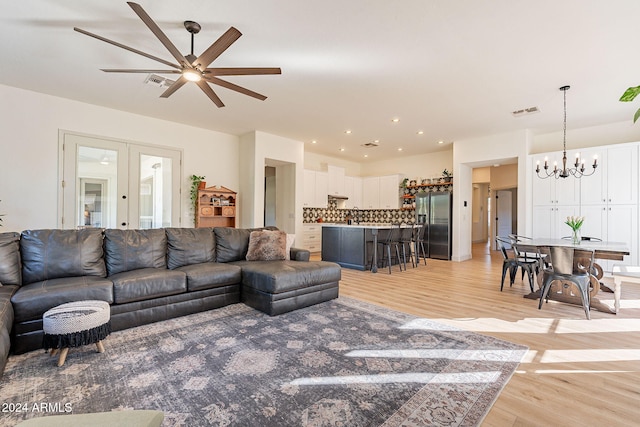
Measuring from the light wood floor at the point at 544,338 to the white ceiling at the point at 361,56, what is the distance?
9.69 feet

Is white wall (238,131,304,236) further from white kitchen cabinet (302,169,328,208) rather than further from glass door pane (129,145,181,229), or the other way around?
glass door pane (129,145,181,229)

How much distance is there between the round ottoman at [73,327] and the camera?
209 centimetres

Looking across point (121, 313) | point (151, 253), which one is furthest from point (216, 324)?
point (151, 253)

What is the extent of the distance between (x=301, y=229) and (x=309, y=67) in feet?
14.7

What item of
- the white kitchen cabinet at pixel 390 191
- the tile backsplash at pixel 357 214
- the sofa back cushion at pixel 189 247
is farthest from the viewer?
the white kitchen cabinet at pixel 390 191

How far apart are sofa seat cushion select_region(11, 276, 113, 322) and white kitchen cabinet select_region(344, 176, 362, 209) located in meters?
7.20

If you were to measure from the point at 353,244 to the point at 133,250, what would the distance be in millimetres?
3970

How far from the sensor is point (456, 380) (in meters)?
1.98

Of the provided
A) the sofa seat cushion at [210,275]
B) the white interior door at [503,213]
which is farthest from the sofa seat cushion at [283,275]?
the white interior door at [503,213]

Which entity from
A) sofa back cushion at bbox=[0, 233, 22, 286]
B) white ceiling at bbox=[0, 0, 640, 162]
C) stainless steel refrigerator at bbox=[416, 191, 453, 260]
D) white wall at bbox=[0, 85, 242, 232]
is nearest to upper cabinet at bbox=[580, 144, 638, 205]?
white ceiling at bbox=[0, 0, 640, 162]

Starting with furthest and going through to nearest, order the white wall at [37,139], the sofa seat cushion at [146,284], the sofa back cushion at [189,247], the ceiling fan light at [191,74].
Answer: the white wall at [37,139] < the sofa back cushion at [189,247] < the ceiling fan light at [191,74] < the sofa seat cushion at [146,284]

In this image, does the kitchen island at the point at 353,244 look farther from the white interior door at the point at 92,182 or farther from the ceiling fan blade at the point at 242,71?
the white interior door at the point at 92,182

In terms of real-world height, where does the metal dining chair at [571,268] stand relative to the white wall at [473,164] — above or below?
below

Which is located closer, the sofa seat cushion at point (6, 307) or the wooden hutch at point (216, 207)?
the sofa seat cushion at point (6, 307)
